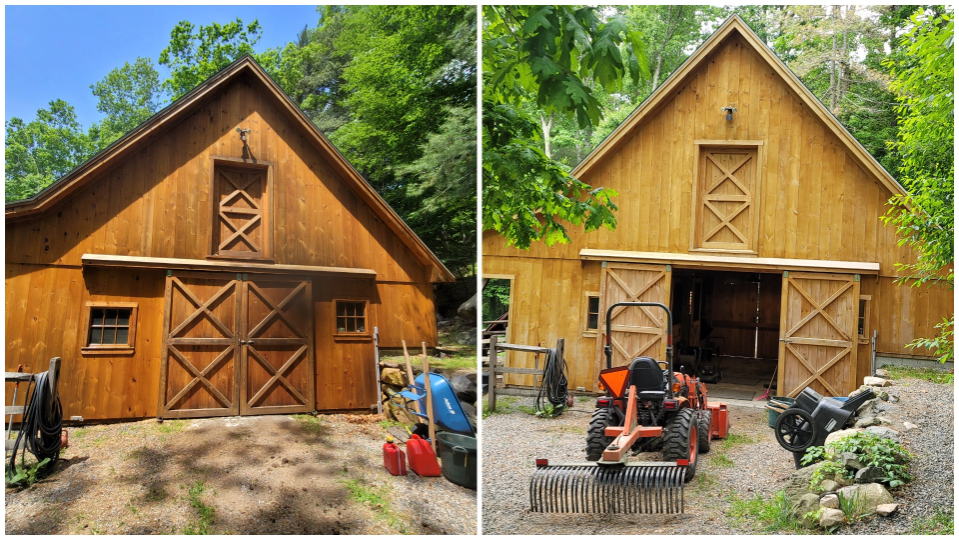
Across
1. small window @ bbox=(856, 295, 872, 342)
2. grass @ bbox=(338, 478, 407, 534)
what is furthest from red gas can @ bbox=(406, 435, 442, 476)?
Answer: small window @ bbox=(856, 295, 872, 342)

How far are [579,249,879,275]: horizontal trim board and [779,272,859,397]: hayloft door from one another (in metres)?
0.09

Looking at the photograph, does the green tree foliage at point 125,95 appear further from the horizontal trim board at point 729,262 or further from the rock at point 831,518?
the horizontal trim board at point 729,262

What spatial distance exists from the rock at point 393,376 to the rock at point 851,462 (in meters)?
2.35

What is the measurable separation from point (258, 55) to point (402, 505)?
197 centimetres

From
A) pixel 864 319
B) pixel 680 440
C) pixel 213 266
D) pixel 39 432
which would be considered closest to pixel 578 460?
pixel 680 440

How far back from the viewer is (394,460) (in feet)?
8.01

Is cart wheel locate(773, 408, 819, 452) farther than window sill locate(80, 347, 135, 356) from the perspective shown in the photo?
Yes

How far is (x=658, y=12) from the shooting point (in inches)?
258

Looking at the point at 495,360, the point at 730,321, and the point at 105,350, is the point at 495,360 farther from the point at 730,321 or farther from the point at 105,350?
the point at 730,321

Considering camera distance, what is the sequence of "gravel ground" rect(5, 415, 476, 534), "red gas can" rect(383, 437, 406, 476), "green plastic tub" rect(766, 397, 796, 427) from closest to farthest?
"gravel ground" rect(5, 415, 476, 534), "red gas can" rect(383, 437, 406, 476), "green plastic tub" rect(766, 397, 796, 427)

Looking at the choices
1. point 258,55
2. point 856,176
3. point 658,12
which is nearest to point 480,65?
point 258,55

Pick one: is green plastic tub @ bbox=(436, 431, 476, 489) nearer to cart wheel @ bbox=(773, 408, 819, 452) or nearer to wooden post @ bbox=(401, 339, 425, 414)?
wooden post @ bbox=(401, 339, 425, 414)

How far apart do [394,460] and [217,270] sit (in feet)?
3.59

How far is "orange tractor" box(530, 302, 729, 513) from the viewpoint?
314 cm
